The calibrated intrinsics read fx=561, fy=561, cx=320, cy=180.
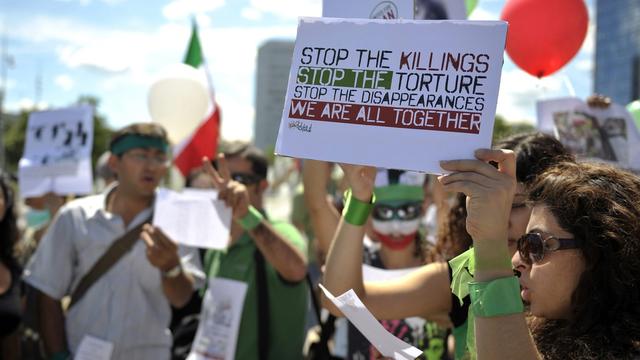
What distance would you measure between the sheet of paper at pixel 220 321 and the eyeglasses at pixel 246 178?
0.60m

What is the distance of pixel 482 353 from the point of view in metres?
1.20

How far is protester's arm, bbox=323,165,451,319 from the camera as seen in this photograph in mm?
1872

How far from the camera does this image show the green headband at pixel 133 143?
11.4 feet

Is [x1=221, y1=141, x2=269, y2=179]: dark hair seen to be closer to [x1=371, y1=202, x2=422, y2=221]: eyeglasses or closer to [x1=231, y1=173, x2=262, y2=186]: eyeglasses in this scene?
[x1=231, y1=173, x2=262, y2=186]: eyeglasses

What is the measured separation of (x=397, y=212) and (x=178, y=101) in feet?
→ 6.29

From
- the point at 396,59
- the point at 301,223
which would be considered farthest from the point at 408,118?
the point at 301,223

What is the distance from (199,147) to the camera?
4238 mm

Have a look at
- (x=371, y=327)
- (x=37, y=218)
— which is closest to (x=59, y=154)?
(x=37, y=218)

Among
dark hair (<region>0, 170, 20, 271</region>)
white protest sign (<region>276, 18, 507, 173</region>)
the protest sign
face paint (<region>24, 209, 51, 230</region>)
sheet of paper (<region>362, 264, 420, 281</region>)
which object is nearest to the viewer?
white protest sign (<region>276, 18, 507, 173</region>)

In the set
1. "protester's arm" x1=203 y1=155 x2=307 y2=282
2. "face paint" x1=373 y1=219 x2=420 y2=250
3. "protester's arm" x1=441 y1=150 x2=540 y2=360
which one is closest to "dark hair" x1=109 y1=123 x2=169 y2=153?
"protester's arm" x1=203 y1=155 x2=307 y2=282

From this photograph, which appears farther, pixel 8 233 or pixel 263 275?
pixel 8 233

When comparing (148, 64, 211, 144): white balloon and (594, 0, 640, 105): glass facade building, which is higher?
(594, 0, 640, 105): glass facade building

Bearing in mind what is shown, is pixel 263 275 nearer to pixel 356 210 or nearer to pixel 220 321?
pixel 220 321

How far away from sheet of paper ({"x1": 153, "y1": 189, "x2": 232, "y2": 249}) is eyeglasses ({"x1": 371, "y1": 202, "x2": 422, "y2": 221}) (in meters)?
0.86
